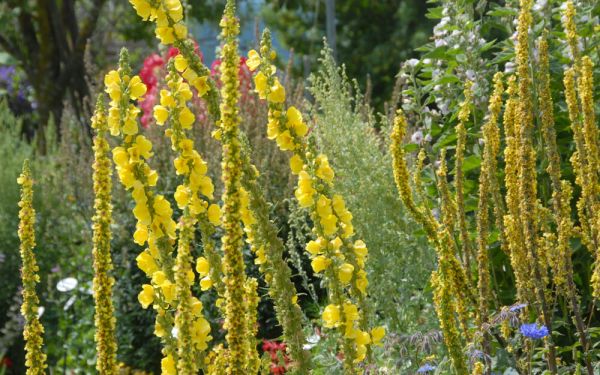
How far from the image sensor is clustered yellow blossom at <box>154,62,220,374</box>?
76.2 inches

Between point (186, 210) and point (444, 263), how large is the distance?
1.97 ft

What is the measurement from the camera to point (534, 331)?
2740 mm

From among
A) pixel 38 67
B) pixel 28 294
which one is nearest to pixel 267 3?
pixel 38 67

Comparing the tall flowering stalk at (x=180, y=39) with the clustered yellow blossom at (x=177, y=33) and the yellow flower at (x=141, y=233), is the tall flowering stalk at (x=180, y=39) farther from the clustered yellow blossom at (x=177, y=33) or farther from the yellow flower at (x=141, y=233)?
the yellow flower at (x=141, y=233)

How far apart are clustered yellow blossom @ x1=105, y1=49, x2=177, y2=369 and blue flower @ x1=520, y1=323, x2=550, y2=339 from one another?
1.12 metres

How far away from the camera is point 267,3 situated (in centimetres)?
1891

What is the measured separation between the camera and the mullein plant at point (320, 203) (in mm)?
2023

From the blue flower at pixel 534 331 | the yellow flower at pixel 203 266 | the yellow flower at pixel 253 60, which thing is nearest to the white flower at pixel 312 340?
the blue flower at pixel 534 331

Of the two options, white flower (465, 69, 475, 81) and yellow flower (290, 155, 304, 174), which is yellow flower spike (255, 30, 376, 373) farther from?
white flower (465, 69, 475, 81)

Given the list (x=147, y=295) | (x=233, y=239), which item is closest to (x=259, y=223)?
(x=233, y=239)

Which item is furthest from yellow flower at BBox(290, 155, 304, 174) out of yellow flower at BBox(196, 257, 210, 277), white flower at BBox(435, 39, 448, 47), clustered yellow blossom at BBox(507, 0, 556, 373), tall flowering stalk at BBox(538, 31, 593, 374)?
white flower at BBox(435, 39, 448, 47)

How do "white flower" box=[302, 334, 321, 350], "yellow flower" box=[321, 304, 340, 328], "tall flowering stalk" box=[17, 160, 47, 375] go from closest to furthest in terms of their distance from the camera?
"yellow flower" box=[321, 304, 340, 328] < "tall flowering stalk" box=[17, 160, 47, 375] < "white flower" box=[302, 334, 321, 350]

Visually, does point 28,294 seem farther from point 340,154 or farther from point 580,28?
point 580,28

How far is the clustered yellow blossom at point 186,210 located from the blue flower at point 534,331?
1049 mm
